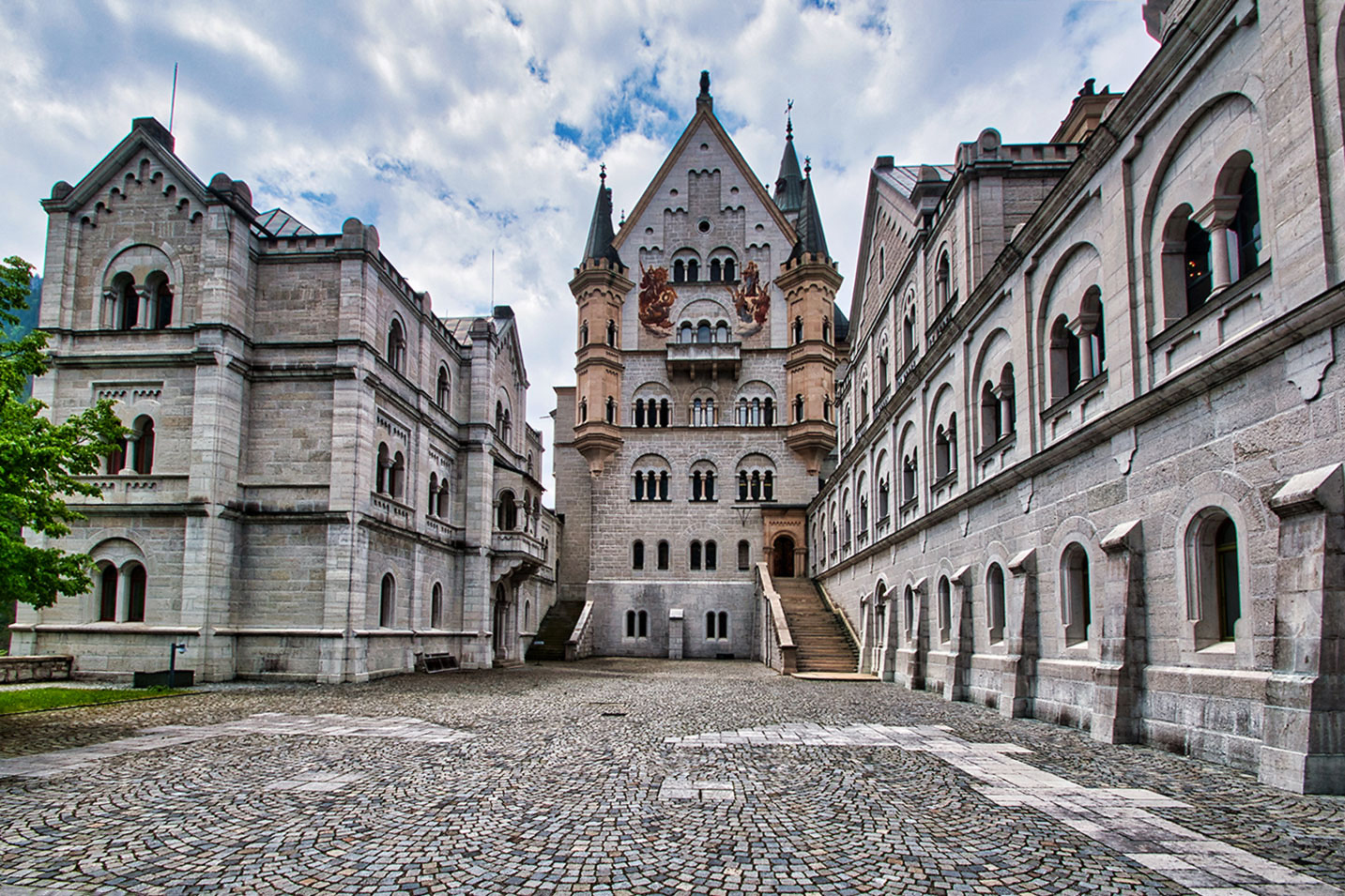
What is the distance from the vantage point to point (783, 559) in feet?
171

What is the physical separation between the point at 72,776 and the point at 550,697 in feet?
41.0

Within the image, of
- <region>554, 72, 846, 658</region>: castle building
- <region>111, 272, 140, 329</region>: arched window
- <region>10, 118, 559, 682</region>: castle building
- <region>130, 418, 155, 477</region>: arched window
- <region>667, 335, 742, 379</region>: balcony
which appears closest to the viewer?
<region>10, 118, 559, 682</region>: castle building

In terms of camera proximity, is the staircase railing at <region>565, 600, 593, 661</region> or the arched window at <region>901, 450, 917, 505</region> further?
the staircase railing at <region>565, 600, 593, 661</region>

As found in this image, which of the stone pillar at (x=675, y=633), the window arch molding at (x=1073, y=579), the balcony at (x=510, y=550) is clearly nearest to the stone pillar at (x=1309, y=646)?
the window arch molding at (x=1073, y=579)

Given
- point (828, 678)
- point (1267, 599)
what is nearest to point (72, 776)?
point (1267, 599)

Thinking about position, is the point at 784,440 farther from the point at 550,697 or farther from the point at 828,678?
the point at 550,697

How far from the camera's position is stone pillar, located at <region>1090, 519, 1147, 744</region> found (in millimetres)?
12844

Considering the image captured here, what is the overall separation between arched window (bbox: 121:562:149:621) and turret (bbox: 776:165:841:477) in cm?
3390

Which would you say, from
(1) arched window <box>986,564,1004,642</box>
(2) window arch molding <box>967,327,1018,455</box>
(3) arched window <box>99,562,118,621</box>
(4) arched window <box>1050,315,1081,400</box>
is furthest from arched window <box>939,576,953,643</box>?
(3) arched window <box>99,562,118,621</box>

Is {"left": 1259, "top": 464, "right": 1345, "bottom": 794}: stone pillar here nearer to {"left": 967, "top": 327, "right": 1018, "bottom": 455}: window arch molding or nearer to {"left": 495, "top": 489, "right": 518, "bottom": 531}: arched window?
{"left": 967, "top": 327, "right": 1018, "bottom": 455}: window arch molding

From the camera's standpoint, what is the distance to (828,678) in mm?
28391

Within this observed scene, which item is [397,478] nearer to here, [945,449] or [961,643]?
[945,449]

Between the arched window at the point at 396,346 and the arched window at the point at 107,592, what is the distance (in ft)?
35.2

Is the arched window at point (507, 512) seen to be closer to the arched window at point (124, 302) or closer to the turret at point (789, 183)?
the arched window at point (124, 302)
